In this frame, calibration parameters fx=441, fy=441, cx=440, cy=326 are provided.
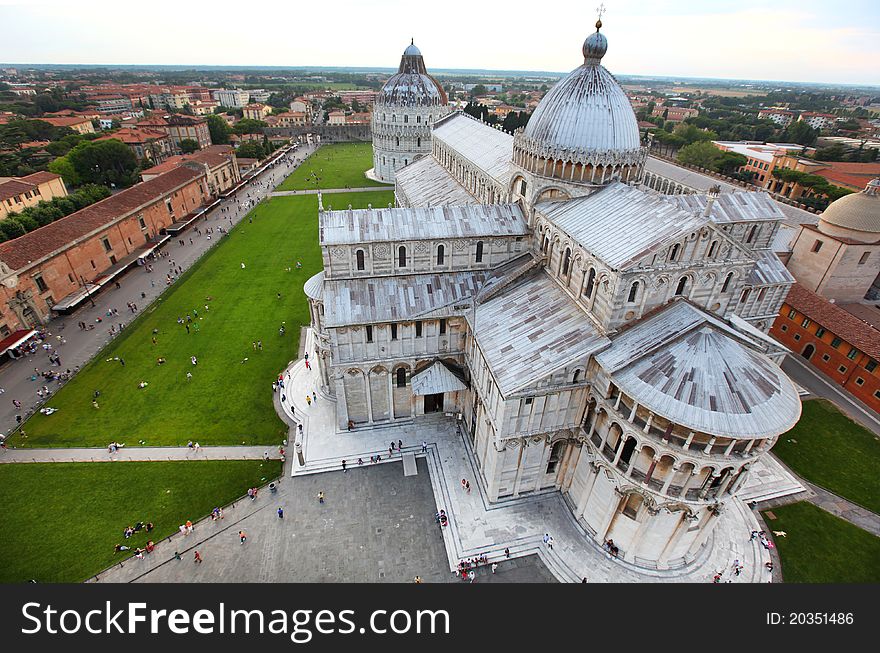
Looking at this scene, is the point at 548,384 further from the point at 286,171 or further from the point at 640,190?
the point at 286,171

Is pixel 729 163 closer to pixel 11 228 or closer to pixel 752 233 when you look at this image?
pixel 752 233

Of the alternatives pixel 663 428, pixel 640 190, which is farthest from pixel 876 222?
pixel 663 428

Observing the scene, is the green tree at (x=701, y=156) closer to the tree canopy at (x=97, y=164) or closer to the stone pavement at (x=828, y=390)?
the stone pavement at (x=828, y=390)

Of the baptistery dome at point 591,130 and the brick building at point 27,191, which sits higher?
the baptistery dome at point 591,130

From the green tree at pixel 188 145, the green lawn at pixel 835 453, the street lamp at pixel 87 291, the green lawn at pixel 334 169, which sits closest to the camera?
the green lawn at pixel 835 453

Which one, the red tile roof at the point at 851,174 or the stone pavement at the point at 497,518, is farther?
the red tile roof at the point at 851,174

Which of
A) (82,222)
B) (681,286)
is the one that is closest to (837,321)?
(681,286)

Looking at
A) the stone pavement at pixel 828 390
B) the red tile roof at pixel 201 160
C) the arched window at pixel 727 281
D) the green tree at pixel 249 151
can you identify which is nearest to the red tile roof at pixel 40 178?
the red tile roof at pixel 201 160
